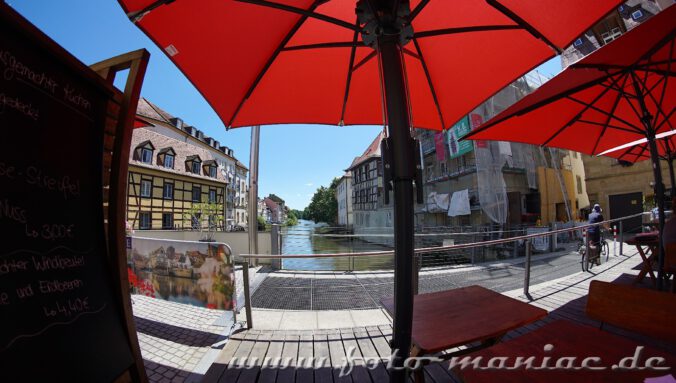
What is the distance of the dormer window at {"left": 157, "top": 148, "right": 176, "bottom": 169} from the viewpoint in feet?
66.1

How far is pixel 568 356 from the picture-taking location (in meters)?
1.16

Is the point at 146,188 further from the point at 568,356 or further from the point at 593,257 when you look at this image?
the point at 593,257

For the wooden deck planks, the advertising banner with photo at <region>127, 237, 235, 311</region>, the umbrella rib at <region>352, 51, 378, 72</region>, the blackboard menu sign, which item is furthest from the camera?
the advertising banner with photo at <region>127, 237, 235, 311</region>

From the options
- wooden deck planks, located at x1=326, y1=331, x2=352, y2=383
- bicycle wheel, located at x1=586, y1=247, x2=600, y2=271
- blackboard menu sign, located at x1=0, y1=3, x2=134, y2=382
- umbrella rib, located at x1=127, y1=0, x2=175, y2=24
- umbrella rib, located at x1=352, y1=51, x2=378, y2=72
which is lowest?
wooden deck planks, located at x1=326, y1=331, x2=352, y2=383

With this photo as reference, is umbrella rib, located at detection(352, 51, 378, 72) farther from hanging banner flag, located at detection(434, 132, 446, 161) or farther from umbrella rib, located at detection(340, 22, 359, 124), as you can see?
hanging banner flag, located at detection(434, 132, 446, 161)

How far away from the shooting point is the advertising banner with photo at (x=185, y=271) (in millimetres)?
3295

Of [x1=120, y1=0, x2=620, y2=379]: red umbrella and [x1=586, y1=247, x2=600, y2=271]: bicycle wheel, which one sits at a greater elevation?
[x1=120, y1=0, x2=620, y2=379]: red umbrella

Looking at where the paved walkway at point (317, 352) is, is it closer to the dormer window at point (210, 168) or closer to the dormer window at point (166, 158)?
the dormer window at point (166, 158)

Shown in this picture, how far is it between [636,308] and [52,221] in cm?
310

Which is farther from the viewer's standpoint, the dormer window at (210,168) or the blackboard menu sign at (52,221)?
the dormer window at (210,168)

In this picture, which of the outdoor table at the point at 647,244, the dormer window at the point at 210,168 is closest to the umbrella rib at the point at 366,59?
the outdoor table at the point at 647,244

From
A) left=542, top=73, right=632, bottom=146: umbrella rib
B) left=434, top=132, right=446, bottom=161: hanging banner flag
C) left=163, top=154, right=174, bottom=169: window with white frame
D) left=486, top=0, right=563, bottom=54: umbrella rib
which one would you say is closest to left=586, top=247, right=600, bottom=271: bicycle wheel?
left=542, top=73, right=632, bottom=146: umbrella rib

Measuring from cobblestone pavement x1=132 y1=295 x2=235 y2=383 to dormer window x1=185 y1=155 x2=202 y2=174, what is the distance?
858 inches

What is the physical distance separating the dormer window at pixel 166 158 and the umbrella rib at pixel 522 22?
77.3 feet
